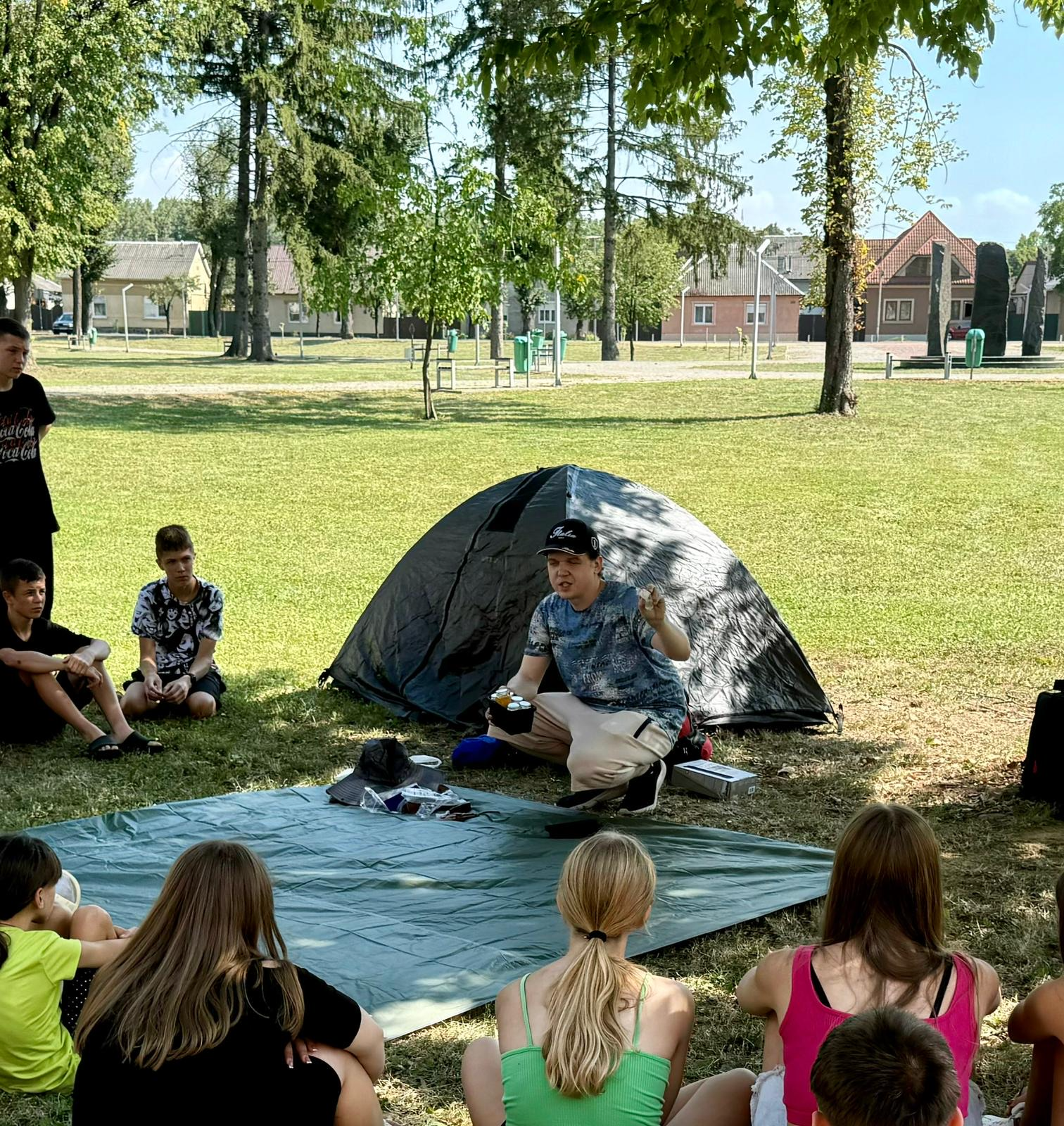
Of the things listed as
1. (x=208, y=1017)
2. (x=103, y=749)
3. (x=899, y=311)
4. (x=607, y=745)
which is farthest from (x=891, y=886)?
(x=899, y=311)

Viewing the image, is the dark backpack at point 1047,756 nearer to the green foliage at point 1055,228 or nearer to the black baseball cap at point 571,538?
the black baseball cap at point 571,538

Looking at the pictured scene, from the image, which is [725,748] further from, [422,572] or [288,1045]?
[288,1045]

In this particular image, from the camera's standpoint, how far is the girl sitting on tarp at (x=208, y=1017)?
253cm

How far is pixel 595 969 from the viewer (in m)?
2.68

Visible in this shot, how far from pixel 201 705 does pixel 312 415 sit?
1818cm

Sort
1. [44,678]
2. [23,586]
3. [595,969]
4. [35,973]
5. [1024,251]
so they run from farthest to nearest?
[1024,251] < [44,678] < [23,586] < [35,973] < [595,969]

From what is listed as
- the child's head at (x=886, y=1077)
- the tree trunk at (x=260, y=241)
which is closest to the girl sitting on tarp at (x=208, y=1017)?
the child's head at (x=886, y=1077)

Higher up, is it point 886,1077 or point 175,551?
point 175,551

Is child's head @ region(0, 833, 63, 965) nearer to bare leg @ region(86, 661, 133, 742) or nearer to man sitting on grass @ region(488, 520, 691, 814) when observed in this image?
man sitting on grass @ region(488, 520, 691, 814)

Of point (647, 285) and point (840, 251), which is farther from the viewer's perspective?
point (647, 285)

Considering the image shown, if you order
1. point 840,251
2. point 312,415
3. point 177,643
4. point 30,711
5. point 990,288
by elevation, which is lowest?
point 30,711

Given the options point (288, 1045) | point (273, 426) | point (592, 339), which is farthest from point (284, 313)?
point (288, 1045)

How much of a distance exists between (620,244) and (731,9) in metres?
38.4

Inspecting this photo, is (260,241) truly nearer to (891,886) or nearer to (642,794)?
(642,794)
